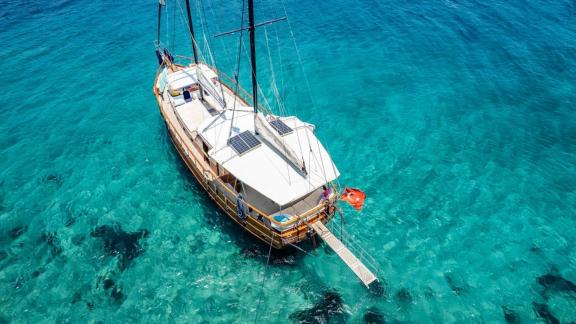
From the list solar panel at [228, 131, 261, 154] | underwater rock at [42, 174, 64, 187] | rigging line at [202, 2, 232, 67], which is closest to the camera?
solar panel at [228, 131, 261, 154]

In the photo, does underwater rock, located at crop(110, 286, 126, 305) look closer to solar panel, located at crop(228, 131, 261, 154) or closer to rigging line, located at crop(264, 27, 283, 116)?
solar panel, located at crop(228, 131, 261, 154)

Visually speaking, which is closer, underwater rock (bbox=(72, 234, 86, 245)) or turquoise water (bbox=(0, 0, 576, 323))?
turquoise water (bbox=(0, 0, 576, 323))

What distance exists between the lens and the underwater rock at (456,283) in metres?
19.0

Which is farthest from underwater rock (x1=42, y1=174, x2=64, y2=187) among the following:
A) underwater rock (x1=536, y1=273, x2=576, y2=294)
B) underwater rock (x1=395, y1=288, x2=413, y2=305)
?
underwater rock (x1=536, y1=273, x2=576, y2=294)

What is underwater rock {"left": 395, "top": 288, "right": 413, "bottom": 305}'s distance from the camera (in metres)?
18.6

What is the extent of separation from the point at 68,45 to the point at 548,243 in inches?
2053

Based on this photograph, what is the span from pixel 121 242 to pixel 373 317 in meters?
16.1

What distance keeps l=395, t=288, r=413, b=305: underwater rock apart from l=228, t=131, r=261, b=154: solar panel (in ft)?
39.3

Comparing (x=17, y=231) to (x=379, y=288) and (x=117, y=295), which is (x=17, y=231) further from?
(x=379, y=288)

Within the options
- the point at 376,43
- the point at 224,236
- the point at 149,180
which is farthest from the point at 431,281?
the point at 376,43

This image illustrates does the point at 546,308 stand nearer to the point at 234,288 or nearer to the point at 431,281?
the point at 431,281

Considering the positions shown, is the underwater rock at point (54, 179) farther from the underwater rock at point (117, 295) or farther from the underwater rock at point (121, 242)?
the underwater rock at point (117, 295)

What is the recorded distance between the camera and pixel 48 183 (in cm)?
2547

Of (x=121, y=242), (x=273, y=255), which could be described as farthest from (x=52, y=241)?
(x=273, y=255)
